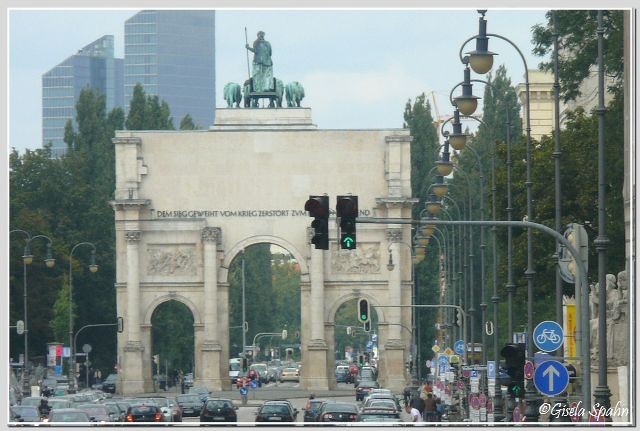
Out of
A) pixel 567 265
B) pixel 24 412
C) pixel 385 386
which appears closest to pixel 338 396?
pixel 385 386

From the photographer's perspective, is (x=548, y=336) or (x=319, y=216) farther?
(x=548, y=336)

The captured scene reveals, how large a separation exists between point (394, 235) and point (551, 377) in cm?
7043

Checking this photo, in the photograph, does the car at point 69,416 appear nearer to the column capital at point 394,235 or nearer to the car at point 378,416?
the car at point 378,416

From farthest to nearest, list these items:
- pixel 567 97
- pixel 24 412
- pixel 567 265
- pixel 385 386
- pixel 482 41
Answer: pixel 385 386 → pixel 567 97 → pixel 24 412 → pixel 567 265 → pixel 482 41

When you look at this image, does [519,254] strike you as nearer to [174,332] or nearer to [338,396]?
[338,396]

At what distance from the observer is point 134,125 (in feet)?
413

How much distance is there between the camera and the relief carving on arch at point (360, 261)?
10556cm

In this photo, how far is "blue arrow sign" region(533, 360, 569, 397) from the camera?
35.7m

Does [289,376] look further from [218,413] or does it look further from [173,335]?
[218,413]

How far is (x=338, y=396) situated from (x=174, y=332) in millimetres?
29883

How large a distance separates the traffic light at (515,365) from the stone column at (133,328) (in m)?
66.1

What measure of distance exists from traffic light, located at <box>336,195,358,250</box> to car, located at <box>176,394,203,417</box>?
36316 mm

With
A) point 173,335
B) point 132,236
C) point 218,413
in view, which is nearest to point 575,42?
point 218,413

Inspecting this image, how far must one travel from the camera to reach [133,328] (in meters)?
105
